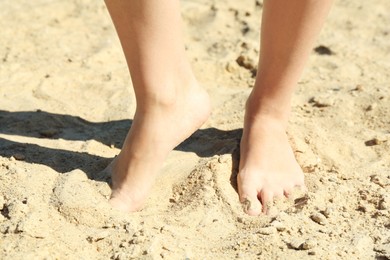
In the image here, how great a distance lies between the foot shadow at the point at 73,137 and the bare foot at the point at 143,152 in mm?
103

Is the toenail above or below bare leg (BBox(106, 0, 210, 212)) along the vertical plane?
below

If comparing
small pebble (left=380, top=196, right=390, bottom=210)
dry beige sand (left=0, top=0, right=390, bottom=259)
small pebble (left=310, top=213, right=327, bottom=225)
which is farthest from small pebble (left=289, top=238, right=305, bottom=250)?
small pebble (left=380, top=196, right=390, bottom=210)

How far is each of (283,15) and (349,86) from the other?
914 millimetres

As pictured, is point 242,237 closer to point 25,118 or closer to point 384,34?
point 25,118

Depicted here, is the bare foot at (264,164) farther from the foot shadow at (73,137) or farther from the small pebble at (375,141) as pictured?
the small pebble at (375,141)

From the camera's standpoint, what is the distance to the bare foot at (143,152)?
1814 mm

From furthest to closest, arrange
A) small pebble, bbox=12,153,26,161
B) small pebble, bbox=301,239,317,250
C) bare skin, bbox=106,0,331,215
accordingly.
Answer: small pebble, bbox=12,153,26,161 → bare skin, bbox=106,0,331,215 → small pebble, bbox=301,239,317,250

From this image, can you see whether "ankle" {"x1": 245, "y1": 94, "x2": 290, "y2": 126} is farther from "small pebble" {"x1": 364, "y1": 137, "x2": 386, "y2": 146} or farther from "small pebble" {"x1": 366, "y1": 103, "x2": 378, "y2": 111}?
"small pebble" {"x1": 366, "y1": 103, "x2": 378, "y2": 111}

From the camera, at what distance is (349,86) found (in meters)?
2.65

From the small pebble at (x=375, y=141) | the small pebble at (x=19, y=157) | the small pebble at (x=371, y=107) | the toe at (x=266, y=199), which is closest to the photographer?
the toe at (x=266, y=199)

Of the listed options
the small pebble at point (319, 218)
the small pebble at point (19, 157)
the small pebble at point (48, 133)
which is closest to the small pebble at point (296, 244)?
the small pebble at point (319, 218)

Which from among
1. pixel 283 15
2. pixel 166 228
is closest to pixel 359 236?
pixel 166 228

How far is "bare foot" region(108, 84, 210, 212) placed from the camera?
1.81m

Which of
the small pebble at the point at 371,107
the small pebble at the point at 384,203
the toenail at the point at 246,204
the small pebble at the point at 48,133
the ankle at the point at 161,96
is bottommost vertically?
the small pebble at the point at 48,133
